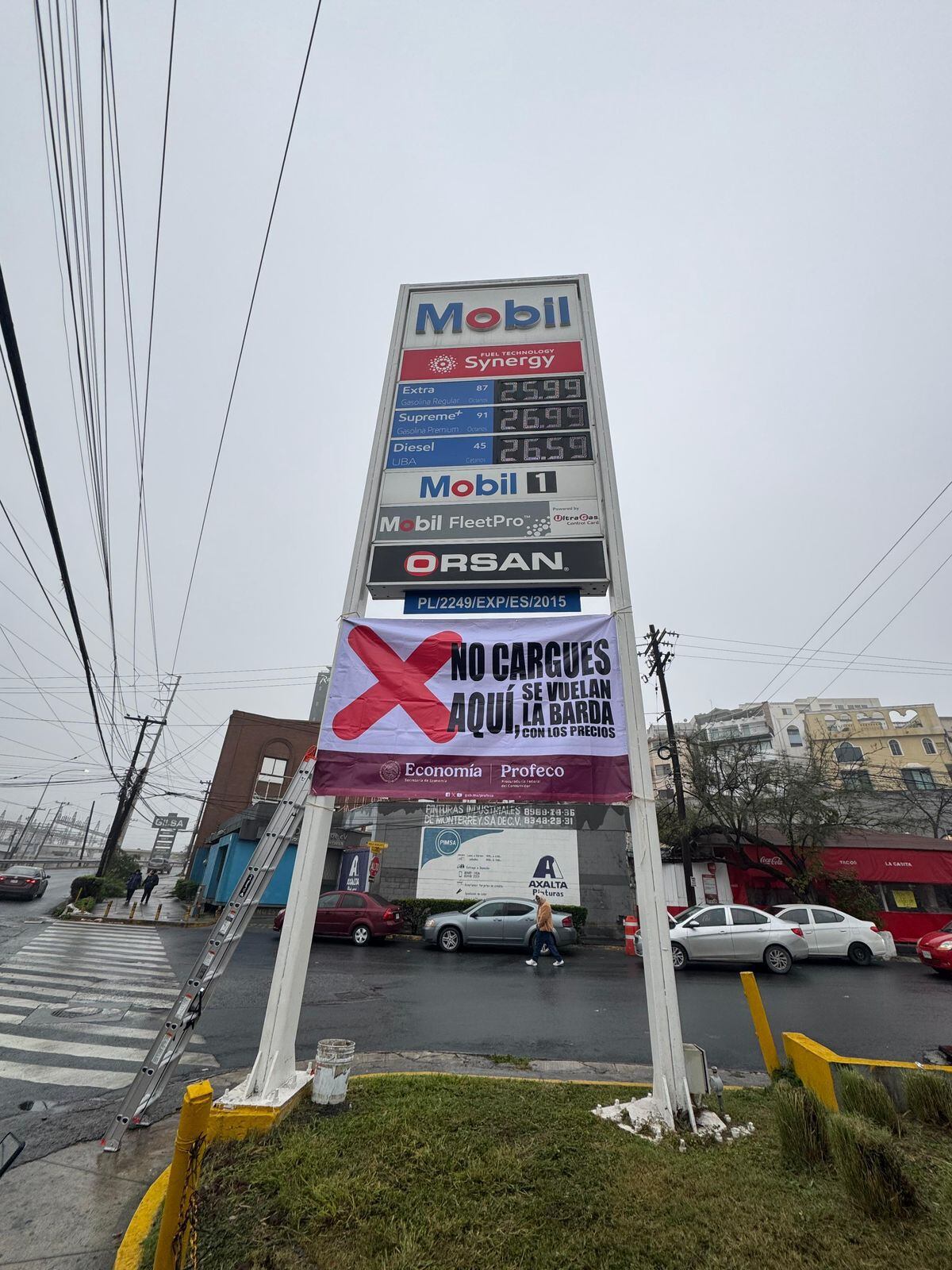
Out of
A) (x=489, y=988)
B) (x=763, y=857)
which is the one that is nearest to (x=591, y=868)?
(x=763, y=857)

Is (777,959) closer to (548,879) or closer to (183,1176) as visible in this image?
(548,879)

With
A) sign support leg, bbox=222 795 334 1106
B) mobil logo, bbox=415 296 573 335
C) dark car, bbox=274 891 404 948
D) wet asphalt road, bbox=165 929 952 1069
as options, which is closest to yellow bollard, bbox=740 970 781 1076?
wet asphalt road, bbox=165 929 952 1069

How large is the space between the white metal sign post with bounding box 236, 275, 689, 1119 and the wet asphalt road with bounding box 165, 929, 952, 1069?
8.72 feet

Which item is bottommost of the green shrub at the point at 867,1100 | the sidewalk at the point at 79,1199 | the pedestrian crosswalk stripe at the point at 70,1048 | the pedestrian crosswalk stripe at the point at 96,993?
the sidewalk at the point at 79,1199

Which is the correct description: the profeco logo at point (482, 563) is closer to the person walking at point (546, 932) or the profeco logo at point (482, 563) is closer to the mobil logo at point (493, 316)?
the mobil logo at point (493, 316)

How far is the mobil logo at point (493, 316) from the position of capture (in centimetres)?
749

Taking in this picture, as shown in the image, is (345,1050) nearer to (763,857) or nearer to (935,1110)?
(935,1110)

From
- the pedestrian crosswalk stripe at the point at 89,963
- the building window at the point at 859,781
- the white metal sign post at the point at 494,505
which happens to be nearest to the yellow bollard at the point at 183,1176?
the white metal sign post at the point at 494,505

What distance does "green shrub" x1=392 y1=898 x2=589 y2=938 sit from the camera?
1883cm

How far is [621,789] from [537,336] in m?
5.84

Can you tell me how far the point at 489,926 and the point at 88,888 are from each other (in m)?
19.6

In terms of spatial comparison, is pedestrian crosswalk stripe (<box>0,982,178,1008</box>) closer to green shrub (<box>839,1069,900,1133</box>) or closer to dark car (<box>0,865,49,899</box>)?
green shrub (<box>839,1069,900,1133</box>)

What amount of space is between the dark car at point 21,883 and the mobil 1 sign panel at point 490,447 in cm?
2643

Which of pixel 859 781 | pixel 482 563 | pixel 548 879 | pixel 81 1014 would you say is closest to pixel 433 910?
pixel 548 879
